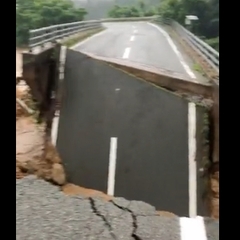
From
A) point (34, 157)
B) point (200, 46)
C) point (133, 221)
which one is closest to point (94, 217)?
point (133, 221)

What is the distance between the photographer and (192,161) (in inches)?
51.7

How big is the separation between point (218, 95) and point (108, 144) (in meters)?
0.39

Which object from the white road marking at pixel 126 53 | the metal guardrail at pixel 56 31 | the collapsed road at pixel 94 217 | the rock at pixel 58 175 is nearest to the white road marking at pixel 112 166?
the collapsed road at pixel 94 217

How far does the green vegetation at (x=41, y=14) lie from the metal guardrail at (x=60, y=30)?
1 cm

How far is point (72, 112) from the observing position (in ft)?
4.49

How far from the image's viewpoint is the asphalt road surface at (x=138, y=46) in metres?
1.36

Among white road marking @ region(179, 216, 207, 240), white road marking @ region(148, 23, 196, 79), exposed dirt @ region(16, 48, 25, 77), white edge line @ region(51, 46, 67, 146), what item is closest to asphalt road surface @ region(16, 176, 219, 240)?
white road marking @ region(179, 216, 207, 240)

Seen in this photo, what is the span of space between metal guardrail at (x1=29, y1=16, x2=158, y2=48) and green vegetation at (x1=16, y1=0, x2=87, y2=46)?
0.05ft

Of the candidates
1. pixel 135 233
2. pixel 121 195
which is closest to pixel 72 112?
pixel 121 195

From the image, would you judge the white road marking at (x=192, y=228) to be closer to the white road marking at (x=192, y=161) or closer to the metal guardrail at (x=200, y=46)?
the white road marking at (x=192, y=161)

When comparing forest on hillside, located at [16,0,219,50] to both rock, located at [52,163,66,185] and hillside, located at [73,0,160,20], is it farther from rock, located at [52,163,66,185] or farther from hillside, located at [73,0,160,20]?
rock, located at [52,163,66,185]

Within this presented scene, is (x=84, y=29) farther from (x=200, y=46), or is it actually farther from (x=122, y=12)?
(x=200, y=46)

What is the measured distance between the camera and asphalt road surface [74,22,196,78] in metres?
1.36
